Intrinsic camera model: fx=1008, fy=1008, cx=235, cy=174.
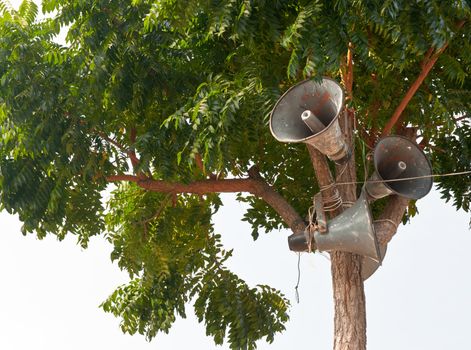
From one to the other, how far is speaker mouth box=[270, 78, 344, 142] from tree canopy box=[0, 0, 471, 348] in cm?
21

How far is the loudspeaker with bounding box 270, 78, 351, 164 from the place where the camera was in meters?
9.01

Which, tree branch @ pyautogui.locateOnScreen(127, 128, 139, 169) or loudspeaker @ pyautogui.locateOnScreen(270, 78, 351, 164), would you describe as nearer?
loudspeaker @ pyautogui.locateOnScreen(270, 78, 351, 164)

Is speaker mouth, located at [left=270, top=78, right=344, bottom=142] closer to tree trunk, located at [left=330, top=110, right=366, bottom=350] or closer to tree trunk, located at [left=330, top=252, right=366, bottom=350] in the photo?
tree trunk, located at [left=330, top=110, right=366, bottom=350]

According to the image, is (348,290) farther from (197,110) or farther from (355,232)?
(197,110)

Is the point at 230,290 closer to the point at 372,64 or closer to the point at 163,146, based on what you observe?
the point at 163,146

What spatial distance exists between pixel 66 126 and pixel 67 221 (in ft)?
5.54

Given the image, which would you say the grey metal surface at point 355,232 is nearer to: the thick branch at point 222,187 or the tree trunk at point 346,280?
the tree trunk at point 346,280

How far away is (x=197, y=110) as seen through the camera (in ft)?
30.7

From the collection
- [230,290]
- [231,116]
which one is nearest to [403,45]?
[231,116]

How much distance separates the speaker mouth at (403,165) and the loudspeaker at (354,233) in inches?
21.5

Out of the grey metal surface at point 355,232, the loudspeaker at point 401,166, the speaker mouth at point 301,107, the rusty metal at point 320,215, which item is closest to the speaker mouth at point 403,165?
the loudspeaker at point 401,166

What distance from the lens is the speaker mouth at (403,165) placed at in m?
9.81

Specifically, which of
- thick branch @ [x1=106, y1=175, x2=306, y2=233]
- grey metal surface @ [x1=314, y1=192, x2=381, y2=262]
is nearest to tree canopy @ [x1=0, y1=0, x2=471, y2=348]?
thick branch @ [x1=106, y1=175, x2=306, y2=233]

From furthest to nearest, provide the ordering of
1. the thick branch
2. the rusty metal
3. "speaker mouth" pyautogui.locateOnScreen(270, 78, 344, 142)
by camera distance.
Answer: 1. the thick branch
2. the rusty metal
3. "speaker mouth" pyautogui.locateOnScreen(270, 78, 344, 142)
